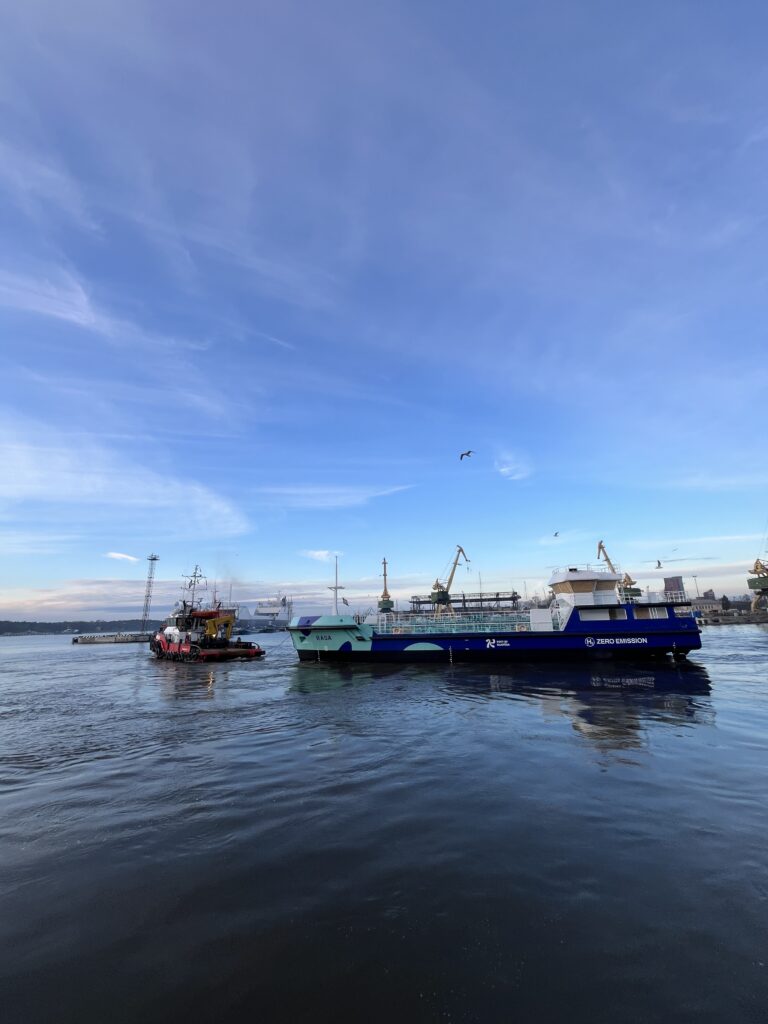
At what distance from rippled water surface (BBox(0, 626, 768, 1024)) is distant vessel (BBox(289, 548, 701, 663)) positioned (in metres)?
20.4

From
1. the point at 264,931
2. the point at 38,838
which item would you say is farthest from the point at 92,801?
the point at 264,931

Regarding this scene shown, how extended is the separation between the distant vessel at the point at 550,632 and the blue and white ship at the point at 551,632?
0.19 feet

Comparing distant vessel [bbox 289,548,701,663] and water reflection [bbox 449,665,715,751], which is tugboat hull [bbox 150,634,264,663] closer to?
distant vessel [bbox 289,548,701,663]

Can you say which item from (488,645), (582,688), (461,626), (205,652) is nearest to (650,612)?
(488,645)

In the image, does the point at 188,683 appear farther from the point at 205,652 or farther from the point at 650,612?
the point at 650,612

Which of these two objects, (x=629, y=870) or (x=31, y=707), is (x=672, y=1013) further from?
(x=31, y=707)

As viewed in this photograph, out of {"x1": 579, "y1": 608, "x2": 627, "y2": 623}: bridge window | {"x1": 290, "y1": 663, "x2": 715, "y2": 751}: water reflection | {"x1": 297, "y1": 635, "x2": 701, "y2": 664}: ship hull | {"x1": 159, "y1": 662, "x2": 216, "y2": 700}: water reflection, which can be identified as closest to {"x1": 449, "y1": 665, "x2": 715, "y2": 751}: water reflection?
{"x1": 290, "y1": 663, "x2": 715, "y2": 751}: water reflection

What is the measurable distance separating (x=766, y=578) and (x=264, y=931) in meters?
115

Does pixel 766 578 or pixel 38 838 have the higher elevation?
pixel 766 578

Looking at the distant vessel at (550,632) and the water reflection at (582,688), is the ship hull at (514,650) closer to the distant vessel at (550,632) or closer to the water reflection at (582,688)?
the distant vessel at (550,632)

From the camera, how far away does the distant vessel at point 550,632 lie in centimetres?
3400

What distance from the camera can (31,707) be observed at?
22.7m

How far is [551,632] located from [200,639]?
39978mm

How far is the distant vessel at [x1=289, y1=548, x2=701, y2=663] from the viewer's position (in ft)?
112
